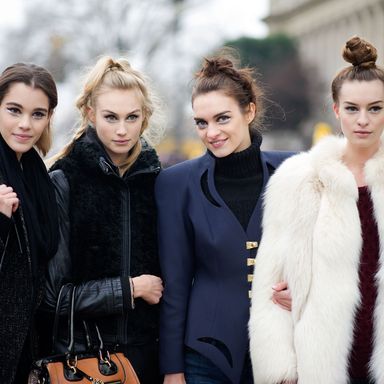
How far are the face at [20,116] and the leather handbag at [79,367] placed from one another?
0.81m

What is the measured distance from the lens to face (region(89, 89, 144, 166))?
4.55 meters

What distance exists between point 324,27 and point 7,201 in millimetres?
69105

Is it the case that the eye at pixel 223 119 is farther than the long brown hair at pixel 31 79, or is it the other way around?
the eye at pixel 223 119

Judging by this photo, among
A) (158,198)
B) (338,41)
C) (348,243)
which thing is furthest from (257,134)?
(338,41)

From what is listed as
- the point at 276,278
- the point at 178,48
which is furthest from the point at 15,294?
the point at 178,48

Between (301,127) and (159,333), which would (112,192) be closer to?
(159,333)

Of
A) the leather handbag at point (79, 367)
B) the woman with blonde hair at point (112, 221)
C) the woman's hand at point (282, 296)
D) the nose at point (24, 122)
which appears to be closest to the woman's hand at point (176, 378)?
the woman with blonde hair at point (112, 221)

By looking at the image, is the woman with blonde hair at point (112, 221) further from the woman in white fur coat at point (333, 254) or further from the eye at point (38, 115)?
the woman in white fur coat at point (333, 254)

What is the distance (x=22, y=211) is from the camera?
4.17m

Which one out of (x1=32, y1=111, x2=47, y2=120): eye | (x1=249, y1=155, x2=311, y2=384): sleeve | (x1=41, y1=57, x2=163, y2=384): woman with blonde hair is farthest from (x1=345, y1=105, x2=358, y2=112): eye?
(x1=32, y1=111, x2=47, y2=120): eye

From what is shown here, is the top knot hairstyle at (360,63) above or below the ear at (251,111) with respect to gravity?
above

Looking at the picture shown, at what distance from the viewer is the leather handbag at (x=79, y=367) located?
408cm

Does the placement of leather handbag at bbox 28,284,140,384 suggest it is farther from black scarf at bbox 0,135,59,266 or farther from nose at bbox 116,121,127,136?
nose at bbox 116,121,127,136

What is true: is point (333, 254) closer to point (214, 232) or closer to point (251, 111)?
point (214, 232)
